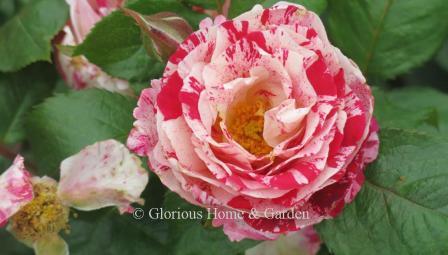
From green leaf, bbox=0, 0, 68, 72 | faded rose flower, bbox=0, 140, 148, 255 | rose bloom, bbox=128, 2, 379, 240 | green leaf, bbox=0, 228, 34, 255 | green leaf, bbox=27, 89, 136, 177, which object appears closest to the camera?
rose bloom, bbox=128, 2, 379, 240

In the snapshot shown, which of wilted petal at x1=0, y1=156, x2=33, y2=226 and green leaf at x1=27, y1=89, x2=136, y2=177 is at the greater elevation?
wilted petal at x1=0, y1=156, x2=33, y2=226

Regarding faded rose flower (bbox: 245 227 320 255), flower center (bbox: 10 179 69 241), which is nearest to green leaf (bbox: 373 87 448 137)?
faded rose flower (bbox: 245 227 320 255)

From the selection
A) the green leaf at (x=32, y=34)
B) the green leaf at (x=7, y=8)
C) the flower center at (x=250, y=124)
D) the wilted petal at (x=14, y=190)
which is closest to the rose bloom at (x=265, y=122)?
the flower center at (x=250, y=124)

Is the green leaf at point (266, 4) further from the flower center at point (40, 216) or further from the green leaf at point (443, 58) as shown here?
the green leaf at point (443, 58)

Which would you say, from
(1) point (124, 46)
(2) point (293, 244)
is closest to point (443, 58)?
(2) point (293, 244)

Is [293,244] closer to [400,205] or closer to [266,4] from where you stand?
[400,205]

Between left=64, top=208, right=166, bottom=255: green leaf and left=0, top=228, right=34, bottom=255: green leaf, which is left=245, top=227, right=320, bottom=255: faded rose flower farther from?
left=0, top=228, right=34, bottom=255: green leaf

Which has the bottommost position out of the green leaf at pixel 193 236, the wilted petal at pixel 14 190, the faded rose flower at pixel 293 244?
the faded rose flower at pixel 293 244
